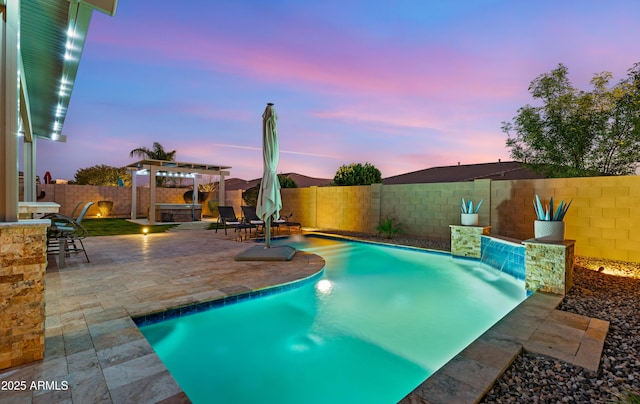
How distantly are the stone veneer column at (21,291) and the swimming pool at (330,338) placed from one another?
953 mm

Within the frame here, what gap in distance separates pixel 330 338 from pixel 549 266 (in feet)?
9.87

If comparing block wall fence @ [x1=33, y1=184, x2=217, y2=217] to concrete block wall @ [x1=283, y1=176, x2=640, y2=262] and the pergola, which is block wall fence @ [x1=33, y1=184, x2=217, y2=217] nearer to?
the pergola

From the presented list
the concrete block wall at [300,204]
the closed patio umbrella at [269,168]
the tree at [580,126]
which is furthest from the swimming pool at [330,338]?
the concrete block wall at [300,204]

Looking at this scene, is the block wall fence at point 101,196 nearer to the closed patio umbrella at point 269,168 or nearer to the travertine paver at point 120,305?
the travertine paver at point 120,305

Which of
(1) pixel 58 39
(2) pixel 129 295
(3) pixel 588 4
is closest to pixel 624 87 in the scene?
(3) pixel 588 4

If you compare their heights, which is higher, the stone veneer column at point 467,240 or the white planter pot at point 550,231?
the white planter pot at point 550,231

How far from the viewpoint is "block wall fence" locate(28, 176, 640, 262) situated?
18.2 ft

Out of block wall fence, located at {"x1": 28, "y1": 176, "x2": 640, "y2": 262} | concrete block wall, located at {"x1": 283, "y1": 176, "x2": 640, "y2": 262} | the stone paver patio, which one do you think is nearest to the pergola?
block wall fence, located at {"x1": 28, "y1": 176, "x2": 640, "y2": 262}

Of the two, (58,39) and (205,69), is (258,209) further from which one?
(205,69)

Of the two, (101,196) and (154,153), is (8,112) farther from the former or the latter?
(154,153)

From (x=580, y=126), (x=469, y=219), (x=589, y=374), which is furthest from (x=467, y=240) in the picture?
(x=580, y=126)

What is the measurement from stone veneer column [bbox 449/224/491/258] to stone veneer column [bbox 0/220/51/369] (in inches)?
267

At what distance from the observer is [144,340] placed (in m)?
2.37

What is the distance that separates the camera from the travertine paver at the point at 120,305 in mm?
1754
